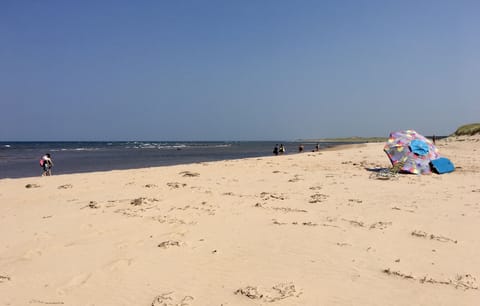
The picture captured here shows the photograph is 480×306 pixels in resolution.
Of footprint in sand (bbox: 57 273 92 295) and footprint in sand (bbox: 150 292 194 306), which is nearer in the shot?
footprint in sand (bbox: 150 292 194 306)

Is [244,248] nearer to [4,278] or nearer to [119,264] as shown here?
[119,264]

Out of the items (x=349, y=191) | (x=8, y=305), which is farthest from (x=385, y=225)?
(x=8, y=305)

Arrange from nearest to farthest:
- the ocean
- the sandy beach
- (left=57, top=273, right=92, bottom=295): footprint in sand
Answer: the sandy beach
(left=57, top=273, right=92, bottom=295): footprint in sand
the ocean

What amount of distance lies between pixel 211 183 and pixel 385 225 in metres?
6.97

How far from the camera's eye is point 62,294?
15.0 ft

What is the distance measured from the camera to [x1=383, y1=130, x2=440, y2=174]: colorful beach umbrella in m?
14.3

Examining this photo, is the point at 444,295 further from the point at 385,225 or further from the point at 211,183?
the point at 211,183

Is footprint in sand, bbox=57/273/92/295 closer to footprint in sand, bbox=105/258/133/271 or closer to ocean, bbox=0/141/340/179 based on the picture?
footprint in sand, bbox=105/258/133/271

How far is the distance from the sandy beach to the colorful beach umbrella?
10.9ft

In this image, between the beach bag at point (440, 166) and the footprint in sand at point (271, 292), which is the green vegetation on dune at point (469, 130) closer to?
the beach bag at point (440, 166)

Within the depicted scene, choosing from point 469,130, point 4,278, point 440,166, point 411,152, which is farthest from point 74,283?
point 469,130

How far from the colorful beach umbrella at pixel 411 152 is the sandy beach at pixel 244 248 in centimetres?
334

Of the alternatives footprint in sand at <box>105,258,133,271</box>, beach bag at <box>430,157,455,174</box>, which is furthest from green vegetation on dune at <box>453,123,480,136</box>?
footprint in sand at <box>105,258,133,271</box>

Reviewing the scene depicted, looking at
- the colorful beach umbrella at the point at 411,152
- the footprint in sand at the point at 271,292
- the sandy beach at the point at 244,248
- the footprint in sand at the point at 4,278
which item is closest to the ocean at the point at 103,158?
the sandy beach at the point at 244,248
